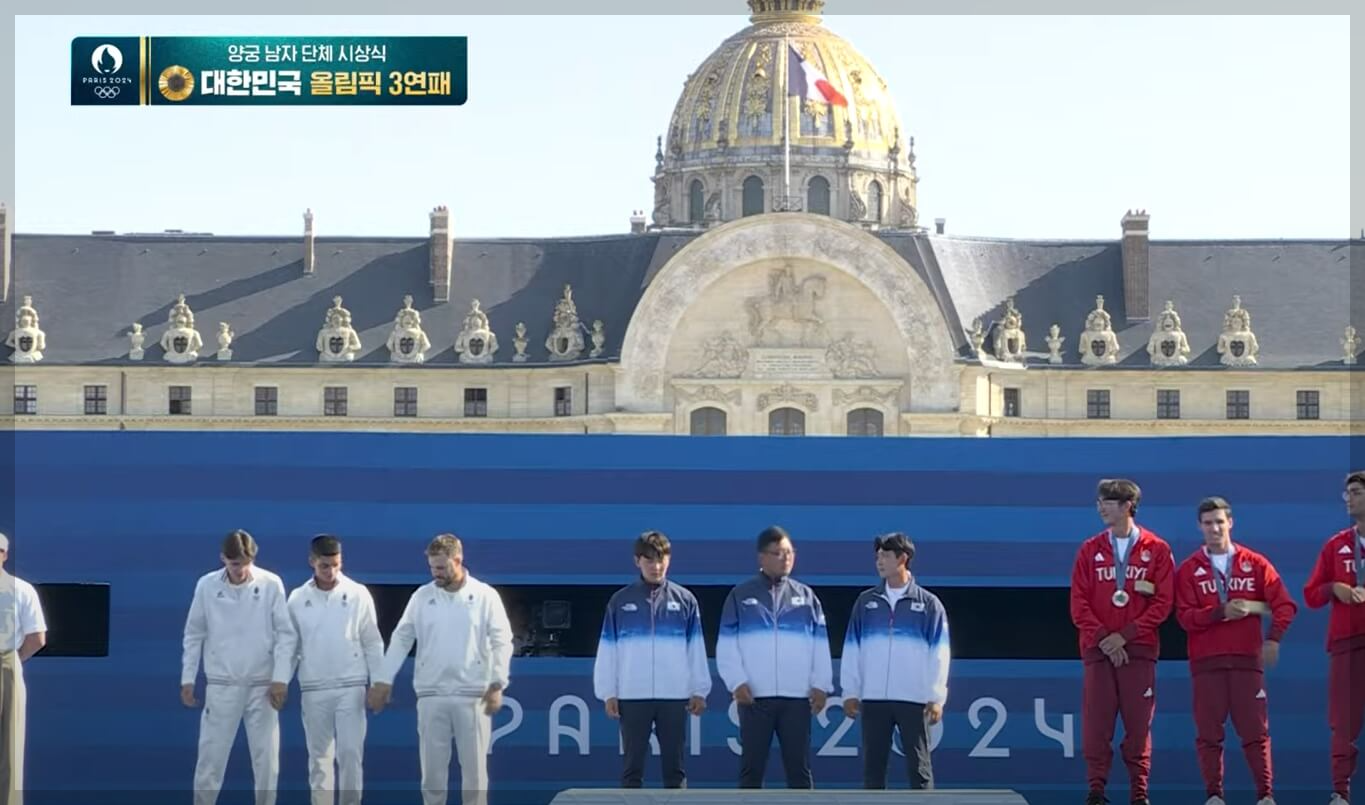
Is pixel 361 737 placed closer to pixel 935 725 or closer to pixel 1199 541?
pixel 935 725

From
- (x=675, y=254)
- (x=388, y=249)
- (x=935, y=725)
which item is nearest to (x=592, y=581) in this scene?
(x=935, y=725)

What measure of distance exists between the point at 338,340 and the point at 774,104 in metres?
33.2

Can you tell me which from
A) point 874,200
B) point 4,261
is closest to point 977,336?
point 4,261

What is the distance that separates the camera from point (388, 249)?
9212 centimetres

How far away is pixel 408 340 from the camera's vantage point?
89.1 m

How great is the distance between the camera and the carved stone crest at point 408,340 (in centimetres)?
8881

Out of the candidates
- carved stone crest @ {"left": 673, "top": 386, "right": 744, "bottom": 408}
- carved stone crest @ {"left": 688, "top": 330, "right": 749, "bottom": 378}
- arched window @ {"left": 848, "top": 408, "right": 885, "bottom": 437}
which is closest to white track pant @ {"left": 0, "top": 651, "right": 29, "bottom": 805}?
carved stone crest @ {"left": 673, "top": 386, "right": 744, "bottom": 408}

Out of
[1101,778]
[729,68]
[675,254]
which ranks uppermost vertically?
[729,68]

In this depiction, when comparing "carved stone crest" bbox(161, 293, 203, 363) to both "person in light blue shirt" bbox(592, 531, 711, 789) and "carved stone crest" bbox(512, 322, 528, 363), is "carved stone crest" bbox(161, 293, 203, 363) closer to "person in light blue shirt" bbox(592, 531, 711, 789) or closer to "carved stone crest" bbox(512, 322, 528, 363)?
"carved stone crest" bbox(512, 322, 528, 363)

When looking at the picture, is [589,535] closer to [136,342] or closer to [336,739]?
[336,739]

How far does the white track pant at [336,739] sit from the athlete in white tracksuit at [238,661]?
25 cm

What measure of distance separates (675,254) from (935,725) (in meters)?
63.3

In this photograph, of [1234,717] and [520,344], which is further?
[520,344]

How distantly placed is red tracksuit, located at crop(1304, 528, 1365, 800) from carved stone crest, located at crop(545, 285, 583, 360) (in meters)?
67.9
